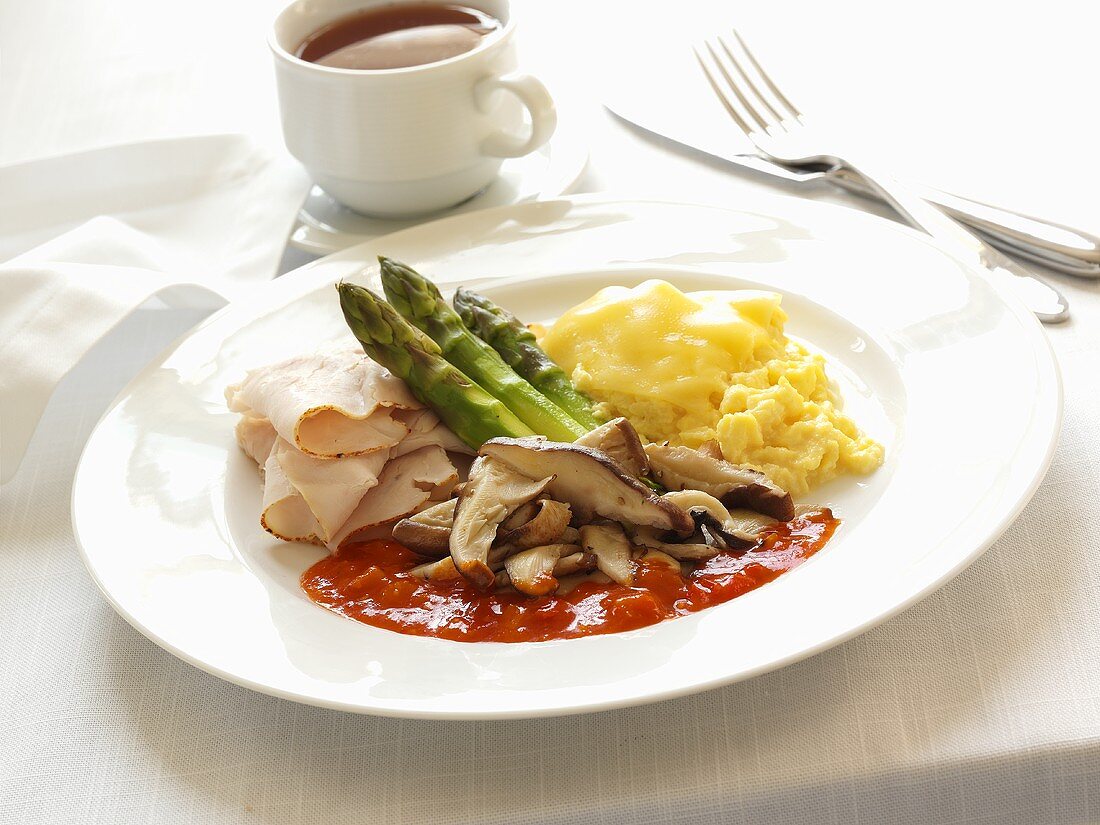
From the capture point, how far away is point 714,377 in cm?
324

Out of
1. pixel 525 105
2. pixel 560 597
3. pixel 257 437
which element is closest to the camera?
pixel 560 597

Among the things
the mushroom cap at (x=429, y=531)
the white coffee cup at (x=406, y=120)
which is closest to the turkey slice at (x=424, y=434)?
the mushroom cap at (x=429, y=531)

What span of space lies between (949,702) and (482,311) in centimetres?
189

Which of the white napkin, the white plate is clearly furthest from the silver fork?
the white napkin

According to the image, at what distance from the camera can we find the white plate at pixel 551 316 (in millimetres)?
2309

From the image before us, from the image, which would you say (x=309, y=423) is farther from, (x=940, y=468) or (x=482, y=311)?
(x=940, y=468)

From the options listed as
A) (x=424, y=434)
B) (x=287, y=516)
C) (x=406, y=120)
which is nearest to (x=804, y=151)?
(x=406, y=120)

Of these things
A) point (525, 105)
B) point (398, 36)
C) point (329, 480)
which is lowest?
point (329, 480)

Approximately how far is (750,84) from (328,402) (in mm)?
2639

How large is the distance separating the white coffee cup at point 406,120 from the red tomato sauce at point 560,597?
1.85 m

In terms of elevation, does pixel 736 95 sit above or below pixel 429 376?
above

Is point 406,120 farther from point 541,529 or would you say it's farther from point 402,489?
point 541,529

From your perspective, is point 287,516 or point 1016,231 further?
point 1016,231

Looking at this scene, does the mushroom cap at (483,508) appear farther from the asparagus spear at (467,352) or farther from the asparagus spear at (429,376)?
the asparagus spear at (467,352)
